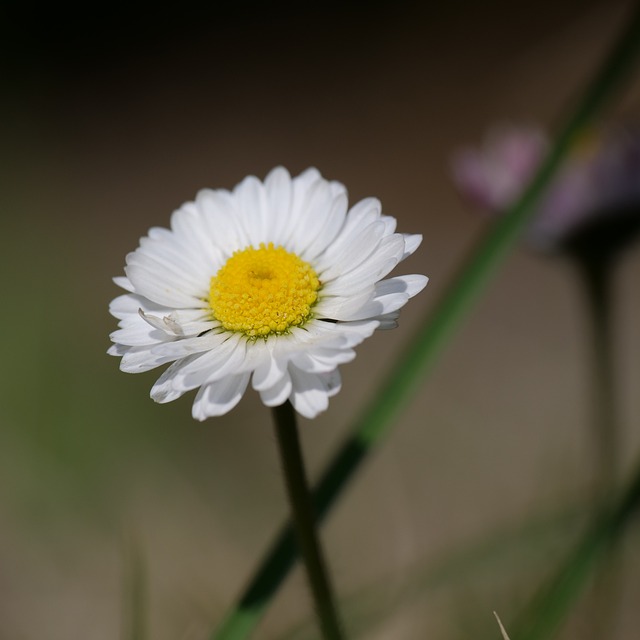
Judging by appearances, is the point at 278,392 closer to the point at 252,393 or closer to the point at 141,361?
the point at 141,361

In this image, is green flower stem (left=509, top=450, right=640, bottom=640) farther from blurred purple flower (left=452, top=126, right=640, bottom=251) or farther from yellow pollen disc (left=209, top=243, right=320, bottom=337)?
blurred purple flower (left=452, top=126, right=640, bottom=251)

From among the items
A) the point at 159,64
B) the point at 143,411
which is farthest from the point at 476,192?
the point at 159,64

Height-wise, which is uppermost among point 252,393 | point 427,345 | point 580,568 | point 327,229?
point 252,393

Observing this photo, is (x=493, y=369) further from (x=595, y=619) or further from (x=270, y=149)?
(x=270, y=149)

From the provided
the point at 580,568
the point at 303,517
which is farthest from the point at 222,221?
the point at 580,568

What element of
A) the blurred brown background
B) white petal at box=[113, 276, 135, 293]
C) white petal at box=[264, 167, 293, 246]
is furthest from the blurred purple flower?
white petal at box=[113, 276, 135, 293]

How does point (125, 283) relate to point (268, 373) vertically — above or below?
above

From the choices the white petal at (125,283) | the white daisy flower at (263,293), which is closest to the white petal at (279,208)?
the white daisy flower at (263,293)
